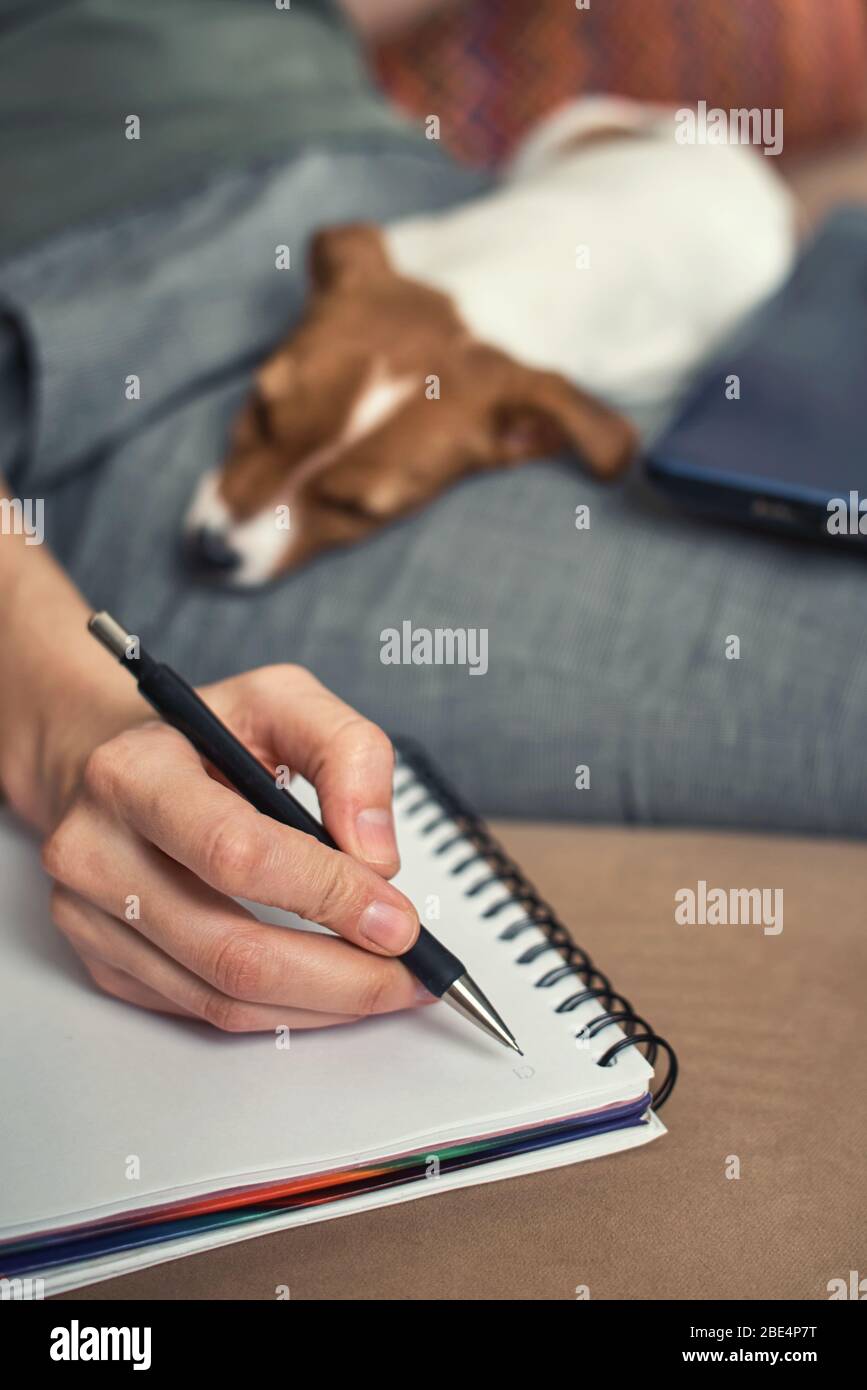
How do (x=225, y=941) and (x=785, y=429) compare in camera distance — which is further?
(x=785, y=429)

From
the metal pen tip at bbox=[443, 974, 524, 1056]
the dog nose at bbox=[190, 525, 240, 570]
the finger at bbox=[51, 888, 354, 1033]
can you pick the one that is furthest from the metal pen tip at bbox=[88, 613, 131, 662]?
the dog nose at bbox=[190, 525, 240, 570]

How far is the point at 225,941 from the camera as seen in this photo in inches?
22.5

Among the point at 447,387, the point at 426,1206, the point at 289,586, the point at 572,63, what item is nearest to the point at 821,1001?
the point at 426,1206

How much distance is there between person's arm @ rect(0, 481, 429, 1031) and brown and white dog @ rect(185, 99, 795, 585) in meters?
0.49

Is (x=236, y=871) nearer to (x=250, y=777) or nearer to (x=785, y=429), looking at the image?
(x=250, y=777)

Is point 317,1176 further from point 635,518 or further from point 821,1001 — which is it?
point 635,518

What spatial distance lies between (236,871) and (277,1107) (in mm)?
111

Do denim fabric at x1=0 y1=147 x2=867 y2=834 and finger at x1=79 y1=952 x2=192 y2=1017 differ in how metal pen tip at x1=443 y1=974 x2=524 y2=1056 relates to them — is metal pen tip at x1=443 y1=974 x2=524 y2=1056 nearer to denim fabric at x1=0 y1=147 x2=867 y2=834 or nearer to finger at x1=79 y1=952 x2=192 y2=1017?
finger at x1=79 y1=952 x2=192 y2=1017

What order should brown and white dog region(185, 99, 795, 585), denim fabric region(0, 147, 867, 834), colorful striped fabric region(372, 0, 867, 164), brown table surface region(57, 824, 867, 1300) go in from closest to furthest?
brown table surface region(57, 824, 867, 1300)
denim fabric region(0, 147, 867, 834)
brown and white dog region(185, 99, 795, 585)
colorful striped fabric region(372, 0, 867, 164)

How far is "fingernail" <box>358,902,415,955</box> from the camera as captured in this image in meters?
0.57

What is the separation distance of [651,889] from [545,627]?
26 centimetres

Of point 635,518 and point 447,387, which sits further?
point 447,387

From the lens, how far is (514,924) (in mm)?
673

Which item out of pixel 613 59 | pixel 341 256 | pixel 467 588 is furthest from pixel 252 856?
pixel 613 59
